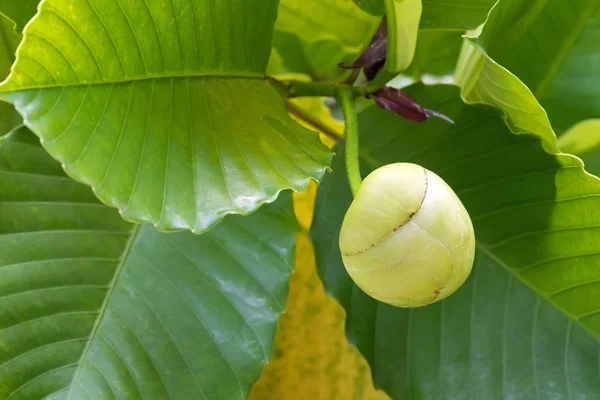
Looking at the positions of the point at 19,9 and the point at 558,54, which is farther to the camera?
the point at 558,54

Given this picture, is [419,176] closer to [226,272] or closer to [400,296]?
[400,296]

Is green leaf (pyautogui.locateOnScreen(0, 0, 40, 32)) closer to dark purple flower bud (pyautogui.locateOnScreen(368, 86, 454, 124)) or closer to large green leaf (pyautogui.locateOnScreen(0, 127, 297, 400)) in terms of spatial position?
large green leaf (pyautogui.locateOnScreen(0, 127, 297, 400))

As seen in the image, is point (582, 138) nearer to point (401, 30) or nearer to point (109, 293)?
point (401, 30)

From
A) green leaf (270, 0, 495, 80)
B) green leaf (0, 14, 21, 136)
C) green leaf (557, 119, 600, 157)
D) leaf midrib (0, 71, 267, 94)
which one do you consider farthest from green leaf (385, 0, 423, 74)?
green leaf (0, 14, 21, 136)

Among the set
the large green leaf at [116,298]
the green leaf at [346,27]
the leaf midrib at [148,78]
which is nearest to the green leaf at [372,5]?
the green leaf at [346,27]

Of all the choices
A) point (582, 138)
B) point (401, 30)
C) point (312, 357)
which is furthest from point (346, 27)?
point (312, 357)

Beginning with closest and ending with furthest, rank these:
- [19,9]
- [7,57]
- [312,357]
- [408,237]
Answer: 1. [408,237]
2. [19,9]
3. [7,57]
4. [312,357]

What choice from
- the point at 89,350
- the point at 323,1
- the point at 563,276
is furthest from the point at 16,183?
the point at 563,276
